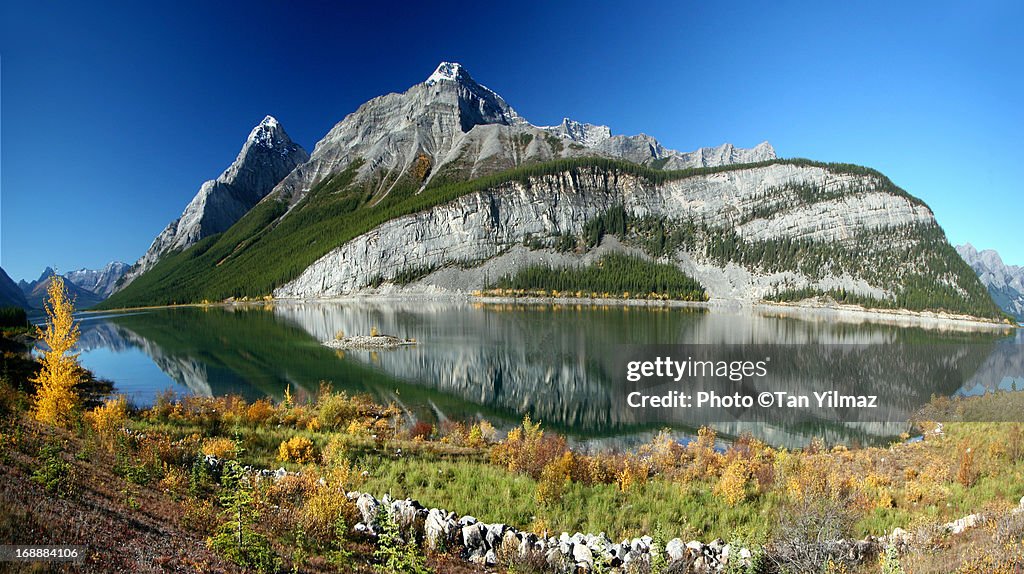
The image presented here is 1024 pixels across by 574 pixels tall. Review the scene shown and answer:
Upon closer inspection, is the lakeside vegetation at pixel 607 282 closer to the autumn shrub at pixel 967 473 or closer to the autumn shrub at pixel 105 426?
the autumn shrub at pixel 967 473

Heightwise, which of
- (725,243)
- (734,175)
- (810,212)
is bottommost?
(725,243)

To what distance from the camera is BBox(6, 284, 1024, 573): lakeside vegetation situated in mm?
7320

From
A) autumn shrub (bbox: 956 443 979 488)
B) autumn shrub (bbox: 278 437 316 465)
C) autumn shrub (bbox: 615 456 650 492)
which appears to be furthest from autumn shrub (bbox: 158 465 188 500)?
autumn shrub (bbox: 956 443 979 488)

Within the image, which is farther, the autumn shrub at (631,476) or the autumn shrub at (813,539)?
the autumn shrub at (631,476)

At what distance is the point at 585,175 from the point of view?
634ft

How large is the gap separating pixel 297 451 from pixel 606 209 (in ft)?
604

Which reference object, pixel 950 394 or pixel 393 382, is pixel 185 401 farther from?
pixel 950 394

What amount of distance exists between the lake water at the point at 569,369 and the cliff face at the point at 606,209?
8575 cm

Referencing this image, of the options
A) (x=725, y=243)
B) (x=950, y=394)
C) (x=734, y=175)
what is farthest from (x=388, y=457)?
(x=734, y=175)

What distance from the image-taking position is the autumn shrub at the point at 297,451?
1458 centimetres

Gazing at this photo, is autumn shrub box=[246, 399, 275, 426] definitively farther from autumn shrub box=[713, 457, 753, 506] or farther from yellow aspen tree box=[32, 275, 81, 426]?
autumn shrub box=[713, 457, 753, 506]

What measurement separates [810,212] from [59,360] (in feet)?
643

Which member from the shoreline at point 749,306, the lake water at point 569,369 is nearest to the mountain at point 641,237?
the shoreline at point 749,306

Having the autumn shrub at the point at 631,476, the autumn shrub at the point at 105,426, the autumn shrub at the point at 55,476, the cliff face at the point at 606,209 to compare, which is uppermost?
the cliff face at the point at 606,209
